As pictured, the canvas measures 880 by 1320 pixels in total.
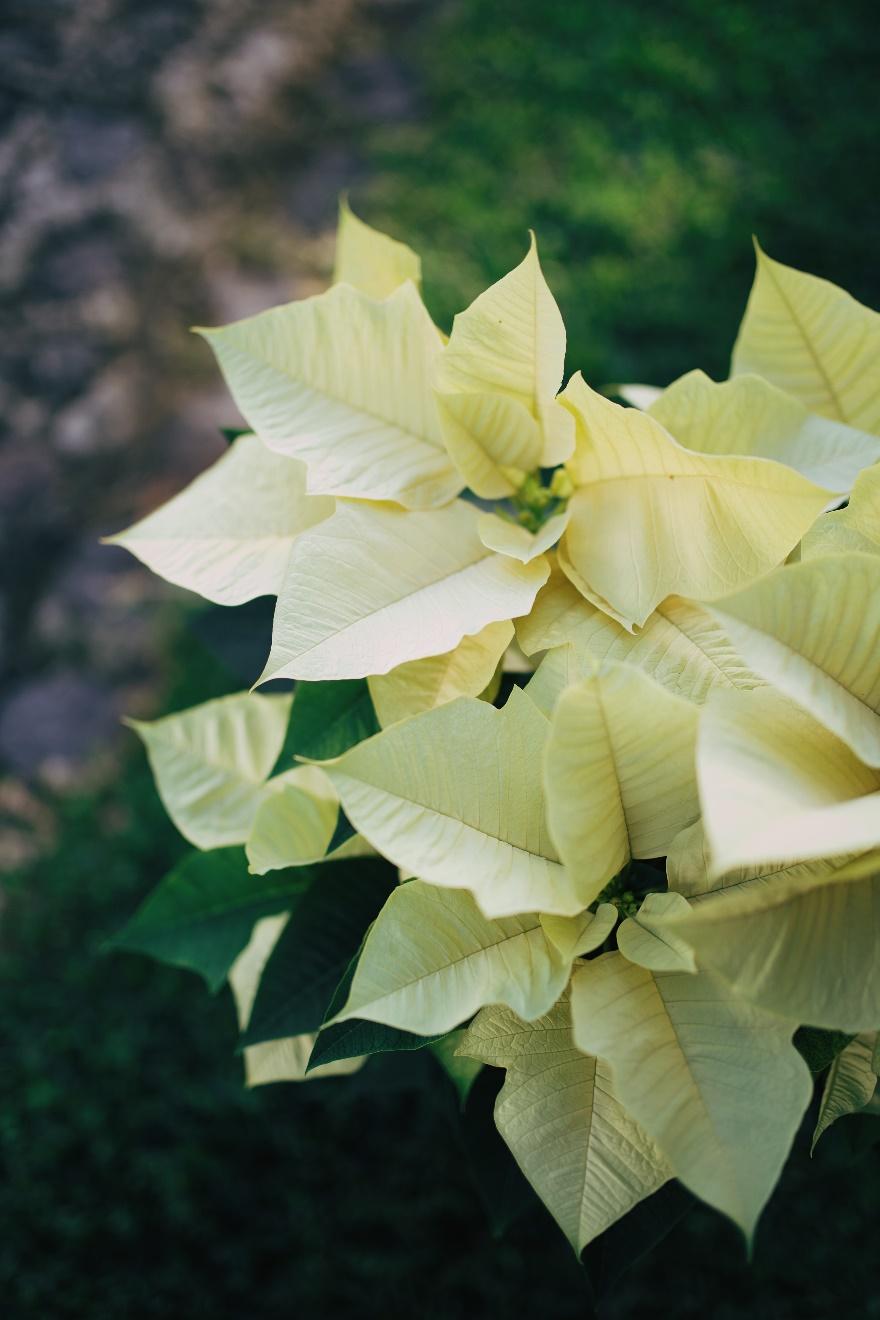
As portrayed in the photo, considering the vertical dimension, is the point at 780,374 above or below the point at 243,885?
above

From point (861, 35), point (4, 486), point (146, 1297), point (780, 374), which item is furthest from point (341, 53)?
point (146, 1297)

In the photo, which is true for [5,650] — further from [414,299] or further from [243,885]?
[414,299]

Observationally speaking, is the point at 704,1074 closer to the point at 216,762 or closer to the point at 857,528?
the point at 857,528

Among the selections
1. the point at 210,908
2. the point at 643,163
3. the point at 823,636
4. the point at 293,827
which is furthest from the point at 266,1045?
the point at 643,163

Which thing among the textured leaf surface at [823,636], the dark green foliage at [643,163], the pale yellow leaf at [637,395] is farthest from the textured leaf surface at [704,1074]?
the dark green foliage at [643,163]

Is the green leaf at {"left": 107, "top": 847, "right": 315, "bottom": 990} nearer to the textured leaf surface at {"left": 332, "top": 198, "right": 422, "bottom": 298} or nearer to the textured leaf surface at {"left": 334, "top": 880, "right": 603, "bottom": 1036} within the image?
the textured leaf surface at {"left": 334, "top": 880, "right": 603, "bottom": 1036}

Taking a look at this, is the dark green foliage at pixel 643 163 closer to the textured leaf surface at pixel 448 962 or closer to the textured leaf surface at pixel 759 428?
the textured leaf surface at pixel 759 428

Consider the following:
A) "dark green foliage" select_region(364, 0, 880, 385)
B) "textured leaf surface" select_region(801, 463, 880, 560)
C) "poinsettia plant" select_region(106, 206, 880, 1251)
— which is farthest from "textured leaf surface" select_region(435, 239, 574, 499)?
"dark green foliage" select_region(364, 0, 880, 385)
